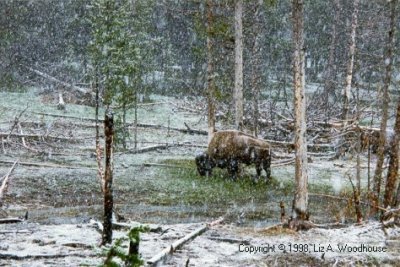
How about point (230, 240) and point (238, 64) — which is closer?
point (230, 240)

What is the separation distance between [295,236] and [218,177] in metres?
9.96

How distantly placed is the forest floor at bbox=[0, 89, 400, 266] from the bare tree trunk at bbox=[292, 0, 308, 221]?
2.30 ft

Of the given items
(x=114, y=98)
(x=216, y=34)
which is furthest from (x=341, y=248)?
(x=114, y=98)

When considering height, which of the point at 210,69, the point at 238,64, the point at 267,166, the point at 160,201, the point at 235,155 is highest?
the point at 238,64

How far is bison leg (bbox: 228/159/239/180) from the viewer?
20109mm

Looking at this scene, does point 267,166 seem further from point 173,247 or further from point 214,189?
point 173,247

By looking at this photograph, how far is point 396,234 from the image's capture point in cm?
1050

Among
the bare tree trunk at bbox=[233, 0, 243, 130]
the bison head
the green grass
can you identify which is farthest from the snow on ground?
the bare tree trunk at bbox=[233, 0, 243, 130]

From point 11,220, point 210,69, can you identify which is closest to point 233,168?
point 210,69

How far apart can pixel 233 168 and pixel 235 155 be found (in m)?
0.51

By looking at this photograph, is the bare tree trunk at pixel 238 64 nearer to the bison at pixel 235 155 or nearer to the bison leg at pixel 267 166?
the bison at pixel 235 155

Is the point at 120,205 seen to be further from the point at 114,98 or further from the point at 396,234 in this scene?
the point at 114,98

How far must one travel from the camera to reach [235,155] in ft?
65.6

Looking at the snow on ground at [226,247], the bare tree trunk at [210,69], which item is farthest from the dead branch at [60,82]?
the snow on ground at [226,247]
